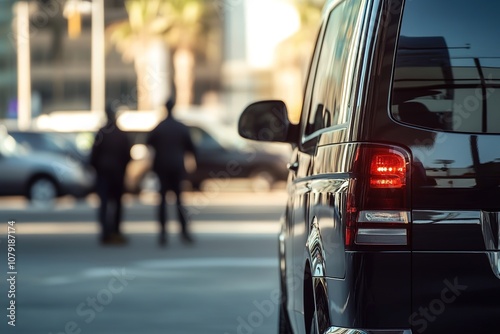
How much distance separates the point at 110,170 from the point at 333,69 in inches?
472

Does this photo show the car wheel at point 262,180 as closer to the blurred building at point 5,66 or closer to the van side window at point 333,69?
the van side window at point 333,69

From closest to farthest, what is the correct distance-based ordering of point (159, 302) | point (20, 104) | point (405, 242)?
point (405, 242) < point (159, 302) < point (20, 104)

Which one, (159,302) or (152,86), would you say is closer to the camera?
(159,302)

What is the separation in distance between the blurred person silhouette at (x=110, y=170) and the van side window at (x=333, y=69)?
35.6ft

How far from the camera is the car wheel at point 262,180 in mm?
32156

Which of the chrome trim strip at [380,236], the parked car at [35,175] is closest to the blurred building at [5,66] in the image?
the parked car at [35,175]

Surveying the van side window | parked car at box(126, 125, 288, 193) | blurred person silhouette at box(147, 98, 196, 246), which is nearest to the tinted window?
the van side window

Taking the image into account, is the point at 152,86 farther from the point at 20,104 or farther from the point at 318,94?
the point at 318,94

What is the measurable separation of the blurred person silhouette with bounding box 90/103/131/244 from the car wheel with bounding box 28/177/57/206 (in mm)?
10215

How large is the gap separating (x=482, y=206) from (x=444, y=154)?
217 millimetres

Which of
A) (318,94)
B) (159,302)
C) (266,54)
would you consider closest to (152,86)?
(266,54)

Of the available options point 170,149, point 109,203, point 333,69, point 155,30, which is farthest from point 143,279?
point 155,30

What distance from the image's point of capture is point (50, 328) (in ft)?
30.5

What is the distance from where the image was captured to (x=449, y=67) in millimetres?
4430
